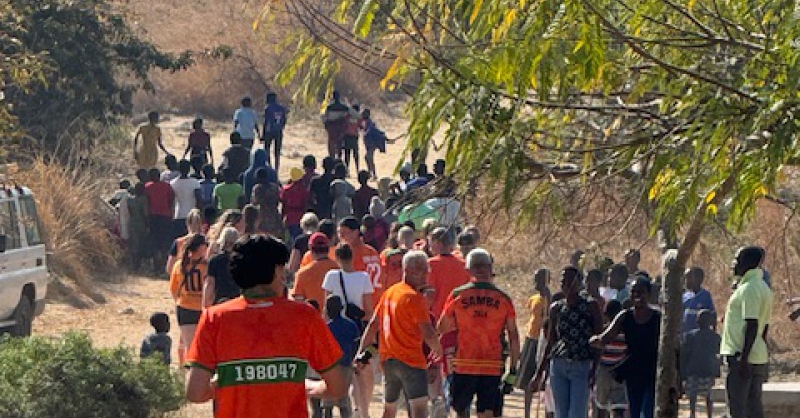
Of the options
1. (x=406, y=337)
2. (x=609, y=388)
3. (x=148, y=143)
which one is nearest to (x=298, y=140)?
(x=148, y=143)

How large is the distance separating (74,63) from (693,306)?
15164 millimetres

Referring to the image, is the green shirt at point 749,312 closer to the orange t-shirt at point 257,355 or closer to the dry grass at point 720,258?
the dry grass at point 720,258

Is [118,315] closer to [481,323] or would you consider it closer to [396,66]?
[481,323]

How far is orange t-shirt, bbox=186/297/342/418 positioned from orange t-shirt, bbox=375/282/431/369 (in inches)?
207

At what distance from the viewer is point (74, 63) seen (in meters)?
27.6

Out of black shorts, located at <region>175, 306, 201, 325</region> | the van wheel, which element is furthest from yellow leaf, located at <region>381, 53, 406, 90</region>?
the van wheel

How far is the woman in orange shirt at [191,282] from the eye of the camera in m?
14.8

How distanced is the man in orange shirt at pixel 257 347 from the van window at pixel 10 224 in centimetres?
1097

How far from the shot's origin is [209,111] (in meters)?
38.0

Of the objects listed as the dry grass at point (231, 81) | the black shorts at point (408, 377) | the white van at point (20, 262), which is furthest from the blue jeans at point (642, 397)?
the dry grass at point (231, 81)

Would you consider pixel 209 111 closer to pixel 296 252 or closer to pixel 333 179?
pixel 333 179

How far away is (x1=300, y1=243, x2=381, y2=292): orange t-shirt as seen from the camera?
14.4 m

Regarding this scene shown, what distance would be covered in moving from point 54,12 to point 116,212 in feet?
14.4

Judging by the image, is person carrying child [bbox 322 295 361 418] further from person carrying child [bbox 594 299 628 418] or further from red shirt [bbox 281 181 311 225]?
red shirt [bbox 281 181 311 225]
